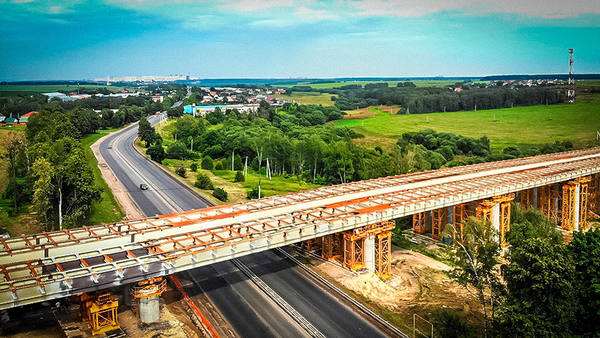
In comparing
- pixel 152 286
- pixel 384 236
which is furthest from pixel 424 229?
pixel 152 286

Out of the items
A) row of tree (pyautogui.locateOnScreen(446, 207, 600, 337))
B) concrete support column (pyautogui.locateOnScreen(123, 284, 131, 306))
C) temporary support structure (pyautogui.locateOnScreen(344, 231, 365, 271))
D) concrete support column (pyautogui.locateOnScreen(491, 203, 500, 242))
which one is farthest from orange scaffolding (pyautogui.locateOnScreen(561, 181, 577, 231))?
concrete support column (pyautogui.locateOnScreen(123, 284, 131, 306))

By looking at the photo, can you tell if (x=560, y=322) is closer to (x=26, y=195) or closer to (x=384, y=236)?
(x=384, y=236)

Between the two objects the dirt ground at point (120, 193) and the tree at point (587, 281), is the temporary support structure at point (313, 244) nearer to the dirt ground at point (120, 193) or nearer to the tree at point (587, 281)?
the tree at point (587, 281)

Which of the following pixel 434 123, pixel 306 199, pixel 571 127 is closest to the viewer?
pixel 306 199

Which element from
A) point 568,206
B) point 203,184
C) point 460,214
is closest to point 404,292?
point 460,214

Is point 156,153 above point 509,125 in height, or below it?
below

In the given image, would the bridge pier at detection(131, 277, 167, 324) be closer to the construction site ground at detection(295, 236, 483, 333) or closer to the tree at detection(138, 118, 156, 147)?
the construction site ground at detection(295, 236, 483, 333)

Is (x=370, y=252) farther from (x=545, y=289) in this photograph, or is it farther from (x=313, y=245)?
(x=545, y=289)

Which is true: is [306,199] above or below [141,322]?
above

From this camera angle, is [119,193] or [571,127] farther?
[571,127]
